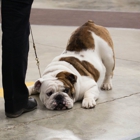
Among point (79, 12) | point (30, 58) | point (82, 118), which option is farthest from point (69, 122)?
point (79, 12)

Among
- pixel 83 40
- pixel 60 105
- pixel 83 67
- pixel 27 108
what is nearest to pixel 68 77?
pixel 60 105

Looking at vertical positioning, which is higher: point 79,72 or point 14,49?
point 14,49

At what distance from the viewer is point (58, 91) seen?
15.4 feet

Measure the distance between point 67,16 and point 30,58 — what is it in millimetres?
4552

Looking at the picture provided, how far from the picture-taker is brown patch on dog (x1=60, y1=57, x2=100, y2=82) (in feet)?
16.8

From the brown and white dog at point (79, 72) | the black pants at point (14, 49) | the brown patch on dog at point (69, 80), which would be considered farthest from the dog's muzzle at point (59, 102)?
the black pants at point (14, 49)

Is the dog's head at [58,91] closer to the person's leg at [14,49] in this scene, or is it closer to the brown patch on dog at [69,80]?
the brown patch on dog at [69,80]

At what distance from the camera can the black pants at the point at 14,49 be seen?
4098 mm

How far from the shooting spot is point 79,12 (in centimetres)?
1224

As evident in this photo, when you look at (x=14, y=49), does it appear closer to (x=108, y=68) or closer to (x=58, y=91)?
(x=58, y=91)

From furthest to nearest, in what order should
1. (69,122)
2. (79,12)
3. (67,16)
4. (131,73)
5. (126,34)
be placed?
(79,12)
(67,16)
(126,34)
(131,73)
(69,122)

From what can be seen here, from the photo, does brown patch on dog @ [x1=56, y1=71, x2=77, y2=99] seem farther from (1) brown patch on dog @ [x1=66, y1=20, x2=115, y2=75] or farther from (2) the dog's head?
(1) brown patch on dog @ [x1=66, y1=20, x2=115, y2=75]

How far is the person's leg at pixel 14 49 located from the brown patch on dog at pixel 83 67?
872mm

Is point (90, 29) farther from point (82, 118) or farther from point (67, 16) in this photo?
point (67, 16)
